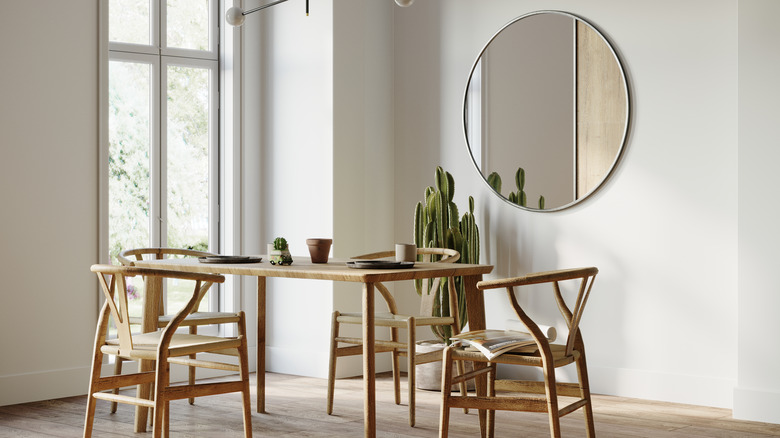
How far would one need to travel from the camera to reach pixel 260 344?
4.45m

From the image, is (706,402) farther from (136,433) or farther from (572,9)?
(136,433)

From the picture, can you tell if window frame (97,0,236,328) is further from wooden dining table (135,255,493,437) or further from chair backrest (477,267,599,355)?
chair backrest (477,267,599,355)

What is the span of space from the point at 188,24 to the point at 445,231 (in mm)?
2062

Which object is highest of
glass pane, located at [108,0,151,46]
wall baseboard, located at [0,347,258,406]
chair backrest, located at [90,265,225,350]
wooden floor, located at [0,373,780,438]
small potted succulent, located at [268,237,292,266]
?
glass pane, located at [108,0,151,46]

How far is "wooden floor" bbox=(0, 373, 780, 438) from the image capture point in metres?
3.96

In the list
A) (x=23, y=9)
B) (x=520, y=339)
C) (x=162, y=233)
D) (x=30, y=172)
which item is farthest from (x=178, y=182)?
(x=520, y=339)

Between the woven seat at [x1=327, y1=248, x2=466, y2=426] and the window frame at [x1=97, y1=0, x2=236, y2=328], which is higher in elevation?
the window frame at [x1=97, y1=0, x2=236, y2=328]

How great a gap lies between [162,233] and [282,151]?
0.89 m

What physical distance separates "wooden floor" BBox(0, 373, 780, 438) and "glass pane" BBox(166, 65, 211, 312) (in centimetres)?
117

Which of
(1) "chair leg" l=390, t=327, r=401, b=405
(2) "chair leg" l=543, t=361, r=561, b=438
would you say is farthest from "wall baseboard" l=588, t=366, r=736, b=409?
(2) "chair leg" l=543, t=361, r=561, b=438

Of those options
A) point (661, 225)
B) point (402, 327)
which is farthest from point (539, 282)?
point (661, 225)

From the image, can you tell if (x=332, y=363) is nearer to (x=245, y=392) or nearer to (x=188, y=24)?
(x=245, y=392)

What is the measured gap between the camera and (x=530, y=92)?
16.8 feet

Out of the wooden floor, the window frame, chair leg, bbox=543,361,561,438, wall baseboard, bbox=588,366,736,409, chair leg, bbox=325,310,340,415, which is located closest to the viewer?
chair leg, bbox=543,361,561,438
